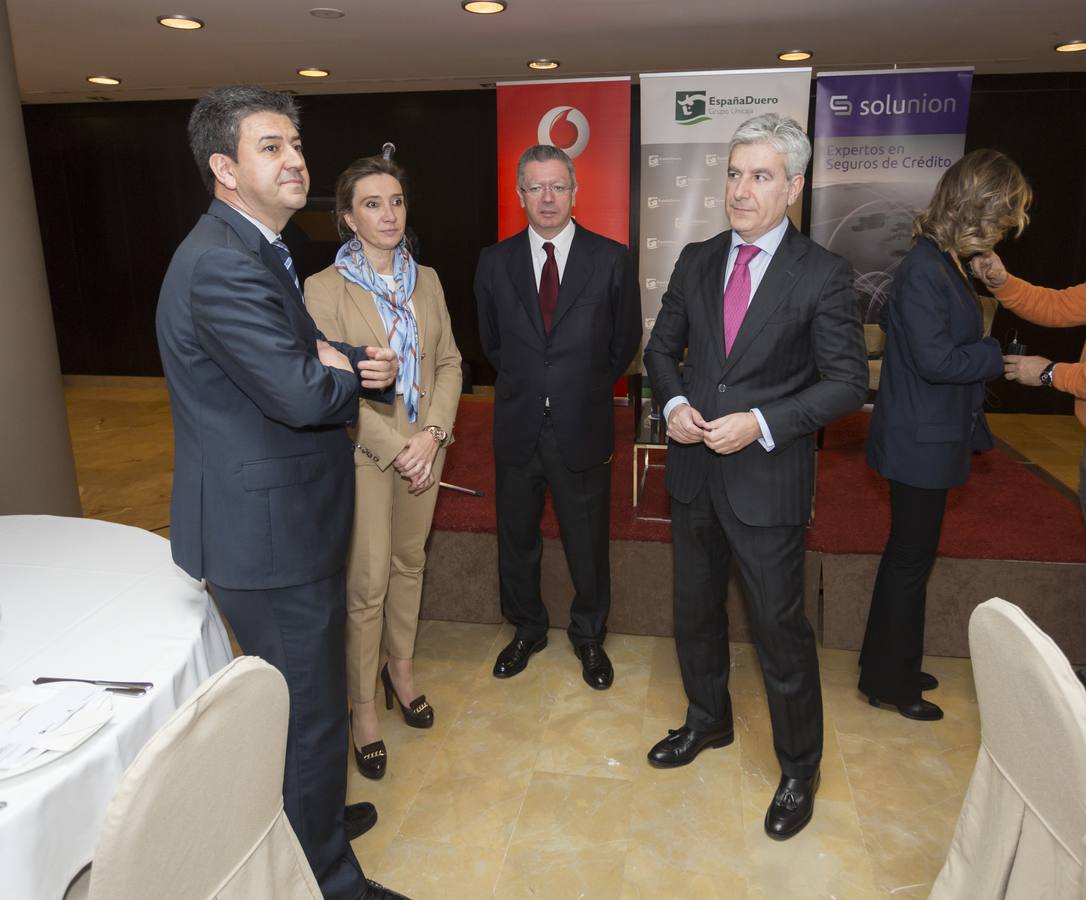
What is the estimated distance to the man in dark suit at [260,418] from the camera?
65.9 inches

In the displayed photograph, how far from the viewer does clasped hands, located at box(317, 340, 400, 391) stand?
1.96 m

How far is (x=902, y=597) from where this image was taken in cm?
279

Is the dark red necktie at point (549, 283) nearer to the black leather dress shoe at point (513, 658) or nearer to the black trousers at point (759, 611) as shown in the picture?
the black trousers at point (759, 611)

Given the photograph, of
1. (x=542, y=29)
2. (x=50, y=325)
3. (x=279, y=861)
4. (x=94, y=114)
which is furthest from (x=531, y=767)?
(x=94, y=114)

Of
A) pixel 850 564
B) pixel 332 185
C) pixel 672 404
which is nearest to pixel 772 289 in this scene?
pixel 672 404

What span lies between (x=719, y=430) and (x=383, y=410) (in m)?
0.94

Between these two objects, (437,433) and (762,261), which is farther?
(437,433)

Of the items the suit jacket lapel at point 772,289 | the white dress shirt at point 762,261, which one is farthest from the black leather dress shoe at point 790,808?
the suit jacket lapel at point 772,289

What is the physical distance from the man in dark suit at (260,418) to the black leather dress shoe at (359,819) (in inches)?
20.7

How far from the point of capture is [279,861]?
1.39 meters

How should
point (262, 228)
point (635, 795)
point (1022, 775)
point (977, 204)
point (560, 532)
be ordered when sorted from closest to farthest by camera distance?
point (1022, 775), point (262, 228), point (977, 204), point (635, 795), point (560, 532)

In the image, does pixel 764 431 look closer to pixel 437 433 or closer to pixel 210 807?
pixel 437 433

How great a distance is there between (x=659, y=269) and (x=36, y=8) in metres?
3.51

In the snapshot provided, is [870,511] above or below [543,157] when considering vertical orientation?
below
